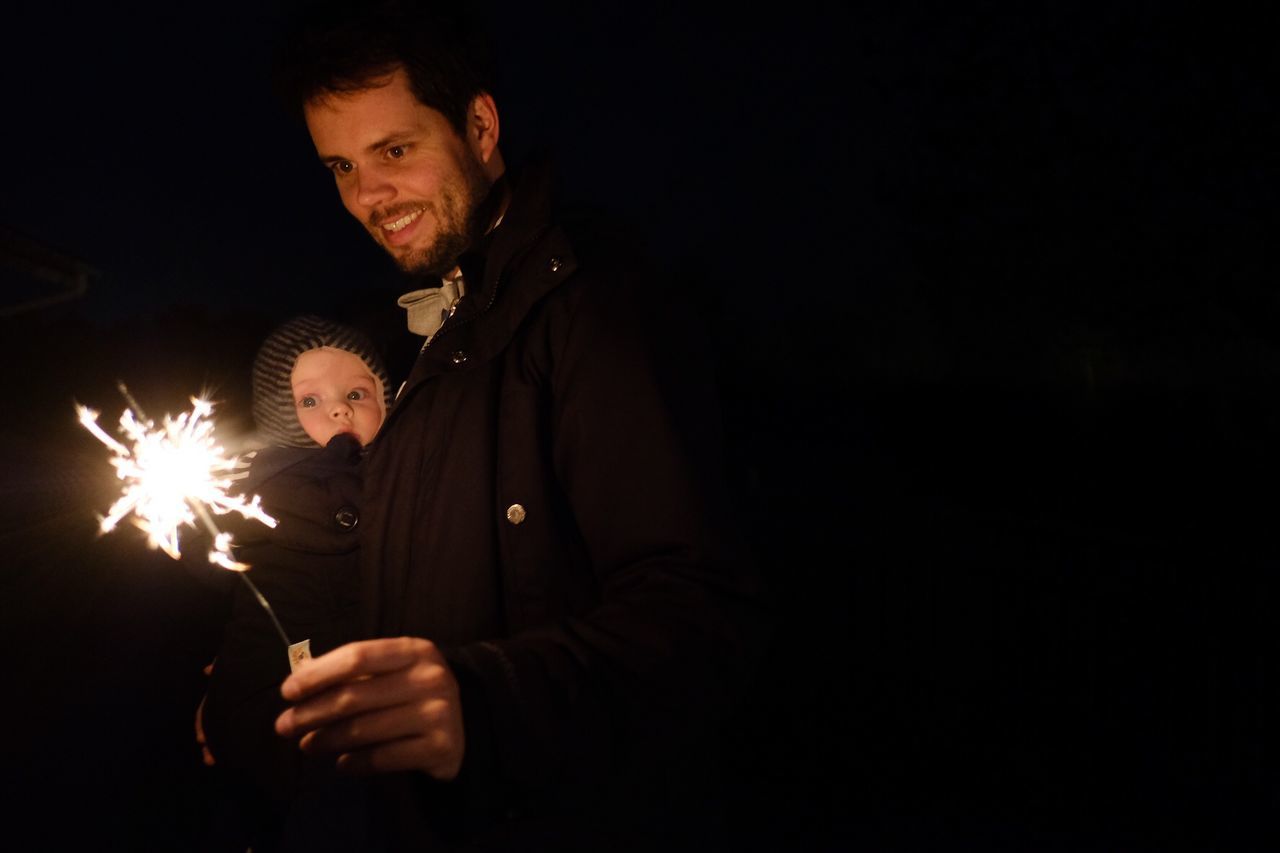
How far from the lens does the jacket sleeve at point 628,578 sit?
131 centimetres

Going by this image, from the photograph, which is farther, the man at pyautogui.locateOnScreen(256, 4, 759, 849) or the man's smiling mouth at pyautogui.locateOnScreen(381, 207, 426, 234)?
the man's smiling mouth at pyautogui.locateOnScreen(381, 207, 426, 234)

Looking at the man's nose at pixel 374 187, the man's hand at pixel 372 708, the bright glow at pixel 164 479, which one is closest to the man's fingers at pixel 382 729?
the man's hand at pixel 372 708

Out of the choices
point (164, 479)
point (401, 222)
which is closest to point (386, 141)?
point (401, 222)

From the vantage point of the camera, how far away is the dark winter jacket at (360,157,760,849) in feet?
4.33

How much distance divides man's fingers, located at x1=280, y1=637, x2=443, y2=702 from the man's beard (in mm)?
1238

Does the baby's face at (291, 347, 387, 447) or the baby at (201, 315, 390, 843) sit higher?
the baby's face at (291, 347, 387, 447)

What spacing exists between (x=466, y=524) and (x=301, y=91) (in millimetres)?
1370

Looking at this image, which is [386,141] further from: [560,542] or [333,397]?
[333,397]

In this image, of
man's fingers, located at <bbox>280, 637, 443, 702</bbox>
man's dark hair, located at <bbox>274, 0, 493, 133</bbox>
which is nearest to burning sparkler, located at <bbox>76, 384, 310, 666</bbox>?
man's fingers, located at <bbox>280, 637, 443, 702</bbox>

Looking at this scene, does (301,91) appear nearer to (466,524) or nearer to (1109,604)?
(466,524)

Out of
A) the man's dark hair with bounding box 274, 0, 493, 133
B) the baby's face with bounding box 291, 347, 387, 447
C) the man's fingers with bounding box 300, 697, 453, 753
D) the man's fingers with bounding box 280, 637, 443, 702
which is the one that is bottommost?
the man's fingers with bounding box 300, 697, 453, 753

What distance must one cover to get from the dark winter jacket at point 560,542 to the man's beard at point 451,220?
0.30m

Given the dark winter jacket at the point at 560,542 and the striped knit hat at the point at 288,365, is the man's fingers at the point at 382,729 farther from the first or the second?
the striped knit hat at the point at 288,365

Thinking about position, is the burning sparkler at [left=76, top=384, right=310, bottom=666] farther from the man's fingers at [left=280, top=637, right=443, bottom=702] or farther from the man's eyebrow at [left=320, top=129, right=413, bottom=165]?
the man's eyebrow at [left=320, top=129, right=413, bottom=165]
